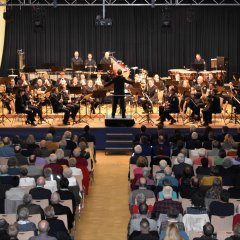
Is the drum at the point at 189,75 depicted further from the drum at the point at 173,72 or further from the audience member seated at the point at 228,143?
the audience member seated at the point at 228,143

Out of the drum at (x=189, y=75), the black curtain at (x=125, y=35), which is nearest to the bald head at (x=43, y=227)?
the drum at (x=189, y=75)

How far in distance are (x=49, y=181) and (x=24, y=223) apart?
289 centimetres

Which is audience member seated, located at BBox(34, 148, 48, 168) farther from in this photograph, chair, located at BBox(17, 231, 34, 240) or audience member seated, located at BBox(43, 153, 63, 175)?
chair, located at BBox(17, 231, 34, 240)

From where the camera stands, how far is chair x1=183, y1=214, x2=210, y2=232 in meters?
12.5

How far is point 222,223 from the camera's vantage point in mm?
12641

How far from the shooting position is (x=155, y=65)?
33219 mm

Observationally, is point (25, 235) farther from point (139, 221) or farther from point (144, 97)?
point (144, 97)

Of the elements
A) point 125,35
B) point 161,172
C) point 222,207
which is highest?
point 125,35

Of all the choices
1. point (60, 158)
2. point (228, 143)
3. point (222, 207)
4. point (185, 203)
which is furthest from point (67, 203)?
point (228, 143)

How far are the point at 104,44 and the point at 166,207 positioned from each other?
2042 centimetres

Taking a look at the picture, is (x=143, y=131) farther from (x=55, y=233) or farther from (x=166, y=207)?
(x=55, y=233)

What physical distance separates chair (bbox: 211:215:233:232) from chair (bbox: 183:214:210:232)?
16cm

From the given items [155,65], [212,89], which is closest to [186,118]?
[212,89]

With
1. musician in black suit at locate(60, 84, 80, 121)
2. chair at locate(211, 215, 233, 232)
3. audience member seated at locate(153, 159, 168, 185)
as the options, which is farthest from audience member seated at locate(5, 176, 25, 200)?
musician in black suit at locate(60, 84, 80, 121)
